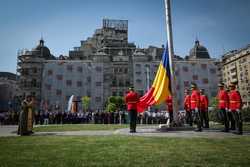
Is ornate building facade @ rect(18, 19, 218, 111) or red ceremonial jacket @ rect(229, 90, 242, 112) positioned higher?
ornate building facade @ rect(18, 19, 218, 111)

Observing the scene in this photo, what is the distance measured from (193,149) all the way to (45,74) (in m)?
70.8

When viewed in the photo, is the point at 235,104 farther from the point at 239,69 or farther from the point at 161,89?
the point at 239,69

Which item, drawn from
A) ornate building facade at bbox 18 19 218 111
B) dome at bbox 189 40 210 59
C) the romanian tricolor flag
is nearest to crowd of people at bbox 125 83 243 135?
the romanian tricolor flag

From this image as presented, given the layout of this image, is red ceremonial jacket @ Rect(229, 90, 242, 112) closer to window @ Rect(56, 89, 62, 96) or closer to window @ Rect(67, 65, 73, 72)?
window @ Rect(56, 89, 62, 96)

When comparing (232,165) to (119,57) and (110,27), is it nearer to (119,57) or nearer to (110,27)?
(119,57)

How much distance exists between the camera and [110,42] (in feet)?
296

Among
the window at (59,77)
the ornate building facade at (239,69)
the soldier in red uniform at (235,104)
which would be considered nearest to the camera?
the soldier in red uniform at (235,104)

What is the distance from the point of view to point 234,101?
11.8 meters

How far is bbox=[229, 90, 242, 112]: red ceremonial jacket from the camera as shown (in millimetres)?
11705

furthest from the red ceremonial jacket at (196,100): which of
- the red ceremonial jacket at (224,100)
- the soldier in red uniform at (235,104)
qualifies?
the soldier in red uniform at (235,104)

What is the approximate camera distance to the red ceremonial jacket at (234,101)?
1170 centimetres

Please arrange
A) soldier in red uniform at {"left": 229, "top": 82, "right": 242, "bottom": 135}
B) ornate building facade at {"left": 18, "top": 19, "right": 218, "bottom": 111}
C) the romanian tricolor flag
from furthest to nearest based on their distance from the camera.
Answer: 1. ornate building facade at {"left": 18, "top": 19, "right": 218, "bottom": 111}
2. the romanian tricolor flag
3. soldier in red uniform at {"left": 229, "top": 82, "right": 242, "bottom": 135}

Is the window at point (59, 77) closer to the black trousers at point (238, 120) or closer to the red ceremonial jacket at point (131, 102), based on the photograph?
the red ceremonial jacket at point (131, 102)

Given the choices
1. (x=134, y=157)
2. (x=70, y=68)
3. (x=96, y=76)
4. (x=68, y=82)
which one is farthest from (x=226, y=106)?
(x=70, y=68)
